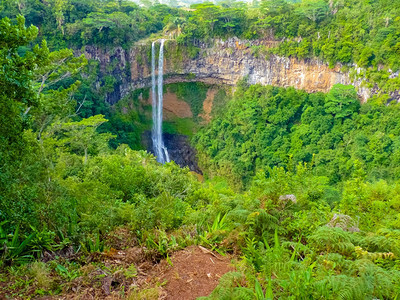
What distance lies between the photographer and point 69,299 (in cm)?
284

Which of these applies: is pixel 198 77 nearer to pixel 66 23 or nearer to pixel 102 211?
pixel 66 23

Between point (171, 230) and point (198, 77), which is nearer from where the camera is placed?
point (171, 230)

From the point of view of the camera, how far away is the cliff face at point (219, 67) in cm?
2466

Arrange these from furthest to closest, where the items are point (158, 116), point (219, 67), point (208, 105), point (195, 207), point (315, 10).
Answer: point (208, 105) → point (158, 116) → point (219, 67) → point (315, 10) → point (195, 207)

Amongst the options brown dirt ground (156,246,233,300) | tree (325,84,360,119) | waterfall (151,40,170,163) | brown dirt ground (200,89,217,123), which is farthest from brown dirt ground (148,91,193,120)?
brown dirt ground (156,246,233,300)

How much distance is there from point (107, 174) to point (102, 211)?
3.00m

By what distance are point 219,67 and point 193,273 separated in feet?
88.2

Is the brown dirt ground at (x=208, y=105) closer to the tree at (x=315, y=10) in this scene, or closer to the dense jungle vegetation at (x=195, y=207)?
the tree at (x=315, y=10)

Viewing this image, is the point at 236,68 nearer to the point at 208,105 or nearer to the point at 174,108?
the point at 208,105

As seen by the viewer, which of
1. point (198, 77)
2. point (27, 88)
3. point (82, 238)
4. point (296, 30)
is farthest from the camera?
point (198, 77)

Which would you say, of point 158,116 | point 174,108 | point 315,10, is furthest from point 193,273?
point 174,108

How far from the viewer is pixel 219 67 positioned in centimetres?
2842

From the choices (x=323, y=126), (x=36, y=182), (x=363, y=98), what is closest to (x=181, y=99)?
(x=323, y=126)

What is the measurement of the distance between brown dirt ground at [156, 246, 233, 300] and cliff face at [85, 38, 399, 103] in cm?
2308
